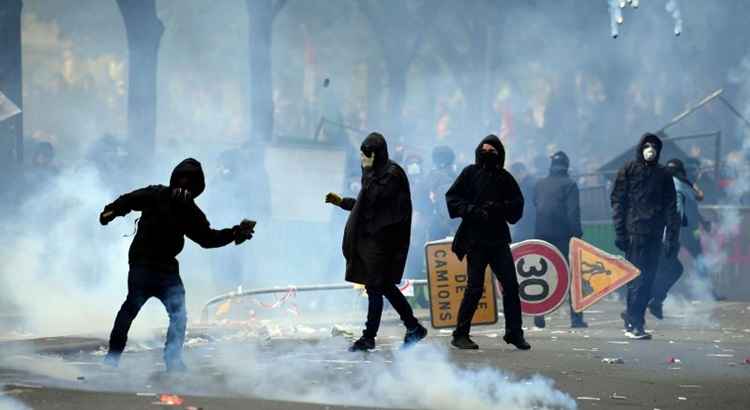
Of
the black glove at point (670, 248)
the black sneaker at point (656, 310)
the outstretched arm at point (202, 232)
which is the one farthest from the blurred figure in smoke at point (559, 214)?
the outstretched arm at point (202, 232)

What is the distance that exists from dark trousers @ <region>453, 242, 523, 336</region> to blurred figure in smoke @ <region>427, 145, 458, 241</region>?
596 cm

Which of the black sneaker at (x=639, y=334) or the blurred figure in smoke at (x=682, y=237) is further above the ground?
the blurred figure in smoke at (x=682, y=237)

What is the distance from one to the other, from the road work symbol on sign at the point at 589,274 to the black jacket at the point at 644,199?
0.49 metres

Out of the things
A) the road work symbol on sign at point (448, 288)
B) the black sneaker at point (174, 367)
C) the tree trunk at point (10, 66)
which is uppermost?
the tree trunk at point (10, 66)

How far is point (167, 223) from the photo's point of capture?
947cm

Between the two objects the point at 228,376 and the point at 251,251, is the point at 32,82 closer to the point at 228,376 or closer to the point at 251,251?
the point at 251,251

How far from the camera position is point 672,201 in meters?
13.0

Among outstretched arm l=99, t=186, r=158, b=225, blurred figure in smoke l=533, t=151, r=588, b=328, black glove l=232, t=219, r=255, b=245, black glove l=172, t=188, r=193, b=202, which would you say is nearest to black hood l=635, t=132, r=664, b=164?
blurred figure in smoke l=533, t=151, r=588, b=328

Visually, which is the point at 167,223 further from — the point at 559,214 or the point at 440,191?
the point at 440,191

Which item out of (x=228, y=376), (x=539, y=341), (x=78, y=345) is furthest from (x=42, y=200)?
(x=228, y=376)

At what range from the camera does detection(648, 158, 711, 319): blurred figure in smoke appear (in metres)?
15.7

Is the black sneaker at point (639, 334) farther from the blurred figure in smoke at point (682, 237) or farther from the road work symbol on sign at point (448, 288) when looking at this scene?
the blurred figure in smoke at point (682, 237)

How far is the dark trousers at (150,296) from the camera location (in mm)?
9500

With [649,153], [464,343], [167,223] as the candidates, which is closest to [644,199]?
[649,153]
